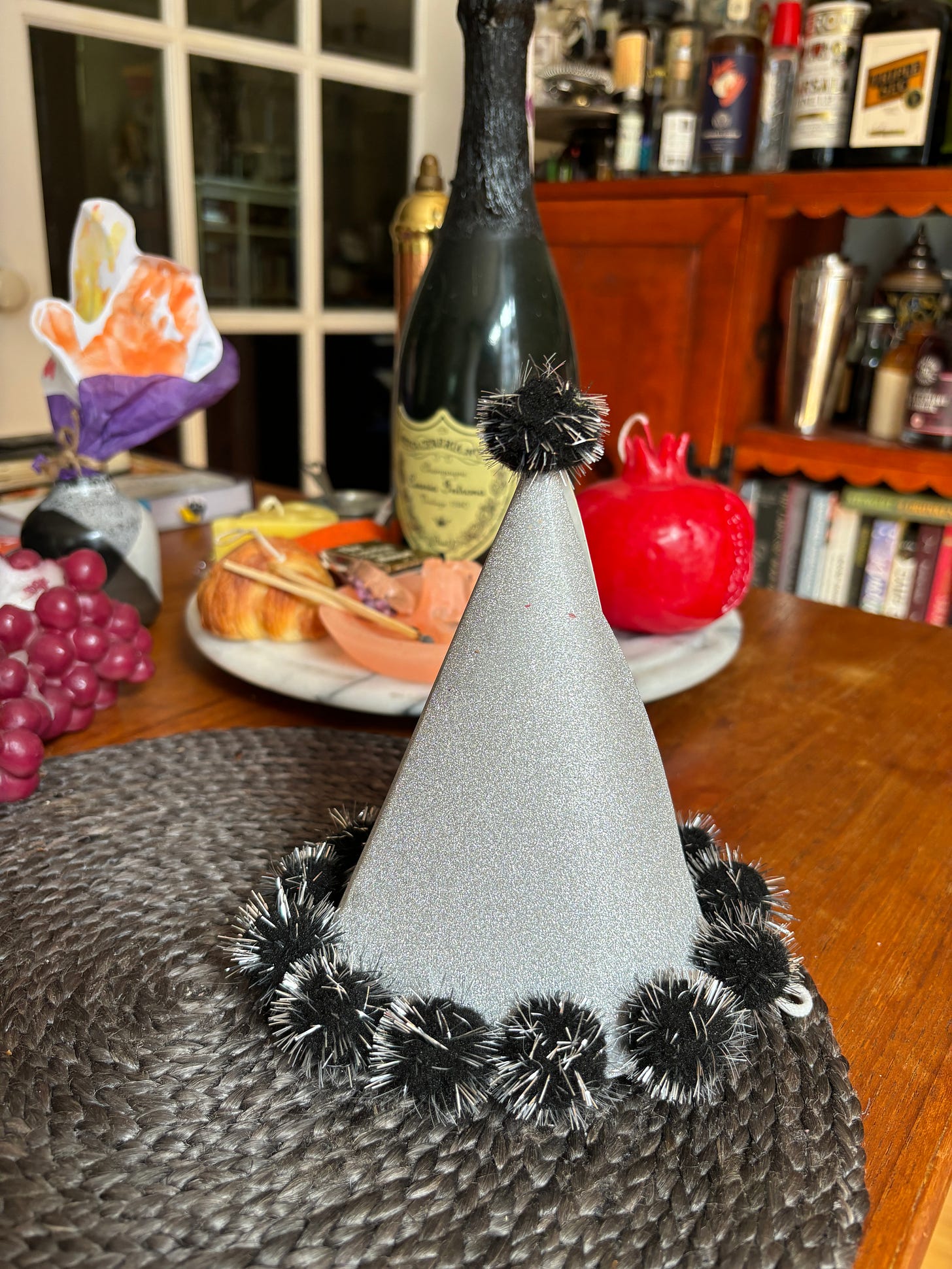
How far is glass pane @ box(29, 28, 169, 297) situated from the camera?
145cm

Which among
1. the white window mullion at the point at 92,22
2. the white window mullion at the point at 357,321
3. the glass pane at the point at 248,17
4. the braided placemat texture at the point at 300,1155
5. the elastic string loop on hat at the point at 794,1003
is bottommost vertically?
the braided placemat texture at the point at 300,1155

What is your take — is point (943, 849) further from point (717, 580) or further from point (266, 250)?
point (266, 250)

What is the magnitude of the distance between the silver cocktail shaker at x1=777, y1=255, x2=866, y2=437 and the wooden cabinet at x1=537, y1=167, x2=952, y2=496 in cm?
5

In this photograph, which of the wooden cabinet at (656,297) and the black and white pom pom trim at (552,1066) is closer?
the black and white pom pom trim at (552,1066)

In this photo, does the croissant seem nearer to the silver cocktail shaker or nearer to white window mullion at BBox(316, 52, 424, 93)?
the silver cocktail shaker

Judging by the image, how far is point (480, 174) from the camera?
2.10ft

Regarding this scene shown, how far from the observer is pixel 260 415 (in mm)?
1873

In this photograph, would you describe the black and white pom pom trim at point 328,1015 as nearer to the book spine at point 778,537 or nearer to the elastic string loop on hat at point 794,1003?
the elastic string loop on hat at point 794,1003

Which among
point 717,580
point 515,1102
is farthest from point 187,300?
point 515,1102

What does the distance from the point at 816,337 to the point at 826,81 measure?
0.35 metres

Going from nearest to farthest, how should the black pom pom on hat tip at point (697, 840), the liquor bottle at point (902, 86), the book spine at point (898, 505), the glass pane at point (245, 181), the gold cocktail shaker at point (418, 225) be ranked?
1. the black pom pom on hat tip at point (697, 840)
2. the gold cocktail shaker at point (418, 225)
3. the liquor bottle at point (902, 86)
4. the book spine at point (898, 505)
5. the glass pane at point (245, 181)

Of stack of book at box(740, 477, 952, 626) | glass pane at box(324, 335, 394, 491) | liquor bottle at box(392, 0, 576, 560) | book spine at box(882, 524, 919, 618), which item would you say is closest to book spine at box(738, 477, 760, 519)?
stack of book at box(740, 477, 952, 626)

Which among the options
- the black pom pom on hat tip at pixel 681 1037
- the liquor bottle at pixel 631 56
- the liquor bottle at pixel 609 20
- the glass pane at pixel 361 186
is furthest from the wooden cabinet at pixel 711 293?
the black pom pom on hat tip at pixel 681 1037

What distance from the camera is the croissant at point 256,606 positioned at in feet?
1.93
